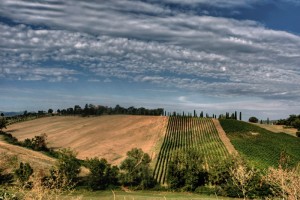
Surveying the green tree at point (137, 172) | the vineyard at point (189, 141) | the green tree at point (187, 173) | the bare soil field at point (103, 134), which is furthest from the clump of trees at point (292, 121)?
the green tree at point (137, 172)

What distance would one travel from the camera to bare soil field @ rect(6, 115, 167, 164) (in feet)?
408

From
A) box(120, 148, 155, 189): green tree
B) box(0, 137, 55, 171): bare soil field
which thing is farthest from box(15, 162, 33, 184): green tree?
box(120, 148, 155, 189): green tree

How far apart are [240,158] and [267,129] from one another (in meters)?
73.6

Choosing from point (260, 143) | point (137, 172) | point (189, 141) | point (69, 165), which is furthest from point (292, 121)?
point (69, 165)

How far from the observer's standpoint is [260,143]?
132875 mm

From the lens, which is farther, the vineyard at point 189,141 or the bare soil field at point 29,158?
the vineyard at point 189,141

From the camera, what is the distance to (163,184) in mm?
94062

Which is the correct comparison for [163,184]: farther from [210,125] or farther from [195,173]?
[210,125]

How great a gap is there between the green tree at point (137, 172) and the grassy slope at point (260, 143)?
30958 mm

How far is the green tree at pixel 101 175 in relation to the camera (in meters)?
92.6

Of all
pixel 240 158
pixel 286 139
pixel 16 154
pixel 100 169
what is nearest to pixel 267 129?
pixel 286 139

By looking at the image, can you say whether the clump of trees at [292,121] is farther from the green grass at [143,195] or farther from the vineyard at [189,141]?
the green grass at [143,195]

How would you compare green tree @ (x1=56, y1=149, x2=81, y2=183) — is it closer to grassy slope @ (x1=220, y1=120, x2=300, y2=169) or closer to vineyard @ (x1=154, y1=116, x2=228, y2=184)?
vineyard @ (x1=154, y1=116, x2=228, y2=184)

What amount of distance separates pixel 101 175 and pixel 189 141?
45712 mm
